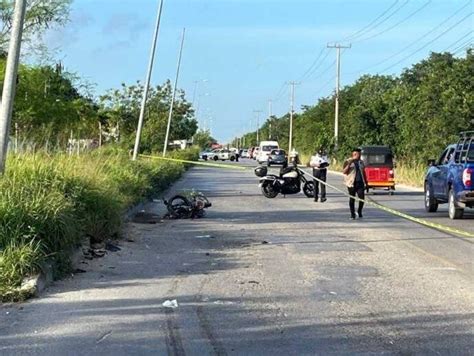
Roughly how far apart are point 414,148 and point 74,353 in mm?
35793

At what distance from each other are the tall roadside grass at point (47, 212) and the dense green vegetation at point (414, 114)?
22.8m

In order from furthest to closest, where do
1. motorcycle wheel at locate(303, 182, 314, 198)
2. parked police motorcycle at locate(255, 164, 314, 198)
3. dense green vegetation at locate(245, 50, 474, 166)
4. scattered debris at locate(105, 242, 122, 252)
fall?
dense green vegetation at locate(245, 50, 474, 166) < motorcycle wheel at locate(303, 182, 314, 198) < parked police motorcycle at locate(255, 164, 314, 198) < scattered debris at locate(105, 242, 122, 252)

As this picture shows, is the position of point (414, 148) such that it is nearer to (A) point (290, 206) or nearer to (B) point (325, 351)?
(A) point (290, 206)

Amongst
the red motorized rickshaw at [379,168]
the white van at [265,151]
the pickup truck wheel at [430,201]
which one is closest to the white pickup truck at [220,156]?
the white van at [265,151]

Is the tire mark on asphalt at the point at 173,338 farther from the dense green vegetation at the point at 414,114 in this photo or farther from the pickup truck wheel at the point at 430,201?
the dense green vegetation at the point at 414,114

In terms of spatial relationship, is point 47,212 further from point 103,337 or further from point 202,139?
point 202,139

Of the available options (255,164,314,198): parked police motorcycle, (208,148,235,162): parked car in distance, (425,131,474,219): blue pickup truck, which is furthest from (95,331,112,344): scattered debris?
(208,148,235,162): parked car in distance

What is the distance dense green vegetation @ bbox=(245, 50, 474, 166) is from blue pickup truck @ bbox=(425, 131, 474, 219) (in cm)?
1408

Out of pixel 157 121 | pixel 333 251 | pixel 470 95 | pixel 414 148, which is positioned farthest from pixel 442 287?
pixel 157 121

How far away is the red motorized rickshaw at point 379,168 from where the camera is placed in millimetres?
29062

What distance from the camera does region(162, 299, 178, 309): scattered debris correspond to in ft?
26.0

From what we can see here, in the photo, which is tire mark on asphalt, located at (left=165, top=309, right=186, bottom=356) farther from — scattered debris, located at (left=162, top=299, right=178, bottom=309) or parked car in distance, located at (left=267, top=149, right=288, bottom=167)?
parked car in distance, located at (left=267, top=149, right=288, bottom=167)

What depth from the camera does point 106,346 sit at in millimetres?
6324

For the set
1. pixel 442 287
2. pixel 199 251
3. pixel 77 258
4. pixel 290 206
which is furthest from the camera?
pixel 290 206
